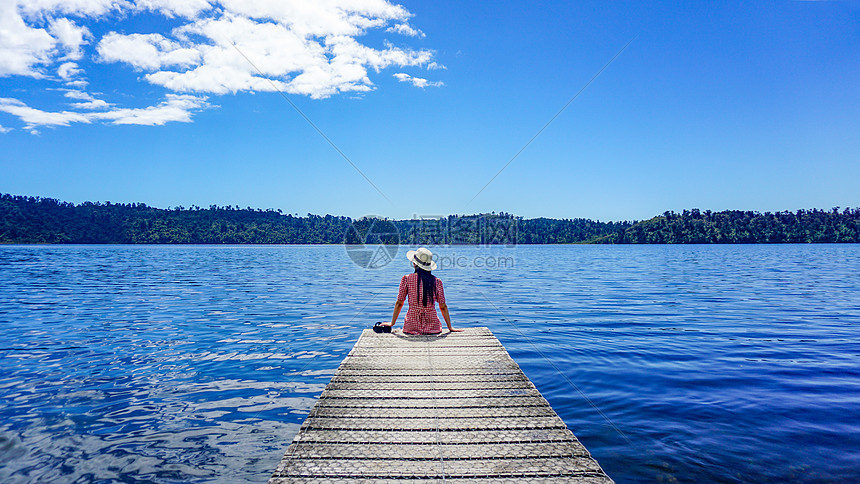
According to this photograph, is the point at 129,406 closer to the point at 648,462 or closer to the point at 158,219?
the point at 648,462

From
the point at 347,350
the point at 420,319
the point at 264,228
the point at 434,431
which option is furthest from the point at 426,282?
the point at 264,228

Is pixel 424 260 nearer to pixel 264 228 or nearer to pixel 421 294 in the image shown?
pixel 421 294

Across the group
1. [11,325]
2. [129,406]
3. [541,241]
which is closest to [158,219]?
[541,241]

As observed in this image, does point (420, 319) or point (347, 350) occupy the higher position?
point (420, 319)

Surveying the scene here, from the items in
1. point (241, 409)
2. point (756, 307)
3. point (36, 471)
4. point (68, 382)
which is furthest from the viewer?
point (756, 307)

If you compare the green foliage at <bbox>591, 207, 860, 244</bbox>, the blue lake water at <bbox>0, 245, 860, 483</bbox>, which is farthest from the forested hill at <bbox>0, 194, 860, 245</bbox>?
the blue lake water at <bbox>0, 245, 860, 483</bbox>

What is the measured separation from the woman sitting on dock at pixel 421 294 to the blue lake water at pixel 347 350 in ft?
7.41

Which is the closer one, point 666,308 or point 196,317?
point 196,317

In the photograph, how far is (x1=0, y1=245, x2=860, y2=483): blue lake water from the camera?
636 centimetres

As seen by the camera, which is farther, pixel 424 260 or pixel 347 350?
pixel 347 350

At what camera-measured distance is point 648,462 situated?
249 inches

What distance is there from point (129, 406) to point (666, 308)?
19526mm

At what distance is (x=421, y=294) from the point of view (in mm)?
10266

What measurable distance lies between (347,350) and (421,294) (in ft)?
11.7
